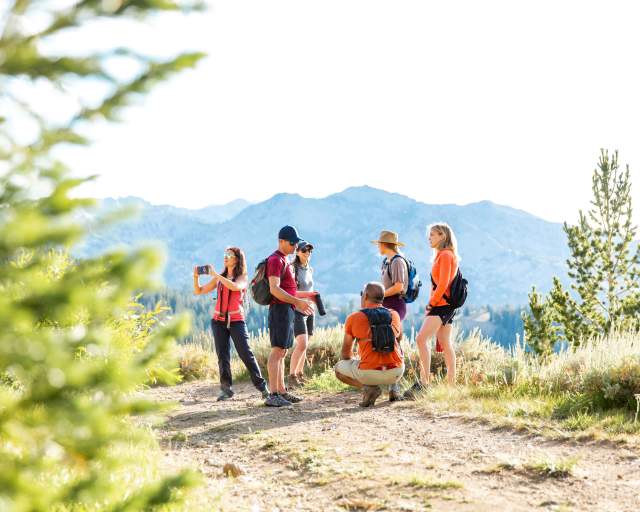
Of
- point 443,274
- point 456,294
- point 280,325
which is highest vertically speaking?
point 443,274

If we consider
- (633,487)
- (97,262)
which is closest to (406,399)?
(633,487)

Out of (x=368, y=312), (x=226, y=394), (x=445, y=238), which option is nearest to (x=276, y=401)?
(x=226, y=394)

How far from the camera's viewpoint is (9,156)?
154cm

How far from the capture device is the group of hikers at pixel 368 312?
853 cm

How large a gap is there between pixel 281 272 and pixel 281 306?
0.45 metres

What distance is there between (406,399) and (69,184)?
7974mm

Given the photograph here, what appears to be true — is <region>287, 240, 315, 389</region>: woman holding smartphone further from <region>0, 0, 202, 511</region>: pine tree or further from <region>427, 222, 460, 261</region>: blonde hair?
<region>0, 0, 202, 511</region>: pine tree

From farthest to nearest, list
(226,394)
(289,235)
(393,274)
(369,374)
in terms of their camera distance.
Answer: (226,394), (393,274), (289,235), (369,374)

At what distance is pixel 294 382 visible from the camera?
11180 mm

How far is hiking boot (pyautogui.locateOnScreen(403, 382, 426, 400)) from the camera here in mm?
8828

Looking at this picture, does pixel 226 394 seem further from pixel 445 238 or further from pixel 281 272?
pixel 445 238

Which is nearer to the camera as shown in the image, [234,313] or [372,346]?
[372,346]

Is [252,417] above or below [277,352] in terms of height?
below

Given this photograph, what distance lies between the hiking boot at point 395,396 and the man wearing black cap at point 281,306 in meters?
1.36
